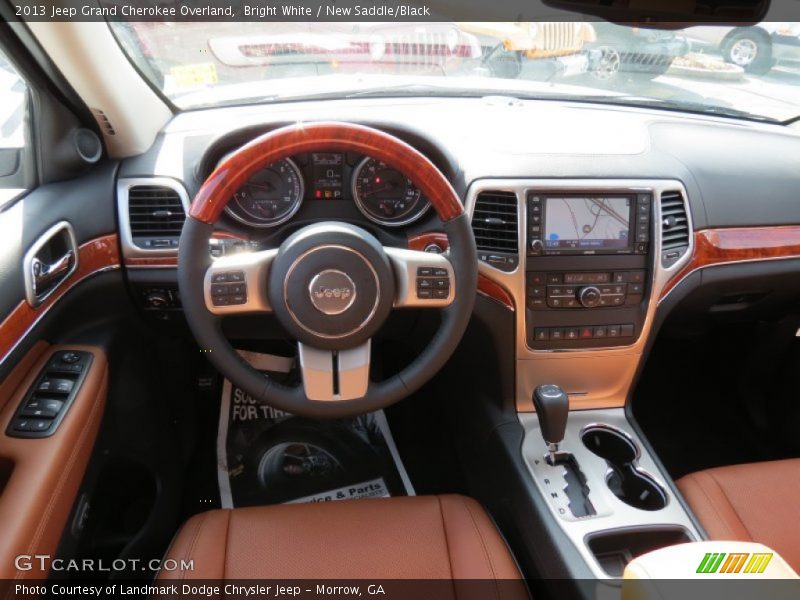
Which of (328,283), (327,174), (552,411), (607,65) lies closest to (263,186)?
(327,174)

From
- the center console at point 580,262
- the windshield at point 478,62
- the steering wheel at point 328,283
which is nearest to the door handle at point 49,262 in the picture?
the steering wheel at point 328,283

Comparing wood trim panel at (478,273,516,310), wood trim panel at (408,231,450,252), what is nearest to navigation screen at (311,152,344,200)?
wood trim panel at (408,231,450,252)

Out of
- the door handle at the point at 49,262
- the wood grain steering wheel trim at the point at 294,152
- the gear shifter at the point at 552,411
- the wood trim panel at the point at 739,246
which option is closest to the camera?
the wood grain steering wheel trim at the point at 294,152

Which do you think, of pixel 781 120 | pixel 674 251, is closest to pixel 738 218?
pixel 674 251

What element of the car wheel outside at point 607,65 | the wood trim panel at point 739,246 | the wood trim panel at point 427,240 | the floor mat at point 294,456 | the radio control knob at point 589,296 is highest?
the car wheel outside at point 607,65

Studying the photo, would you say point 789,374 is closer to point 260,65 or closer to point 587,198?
point 587,198

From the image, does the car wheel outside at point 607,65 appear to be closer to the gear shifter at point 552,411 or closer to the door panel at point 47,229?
the gear shifter at point 552,411

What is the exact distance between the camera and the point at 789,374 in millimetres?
2275

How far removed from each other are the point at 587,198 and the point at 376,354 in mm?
905

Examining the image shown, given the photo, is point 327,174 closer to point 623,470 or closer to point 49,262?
point 49,262

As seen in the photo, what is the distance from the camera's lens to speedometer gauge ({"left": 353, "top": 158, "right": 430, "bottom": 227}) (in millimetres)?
1617

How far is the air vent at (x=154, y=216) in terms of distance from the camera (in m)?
1.65

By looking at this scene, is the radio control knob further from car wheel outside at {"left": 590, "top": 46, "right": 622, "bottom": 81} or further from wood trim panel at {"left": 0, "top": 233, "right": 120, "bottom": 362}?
wood trim panel at {"left": 0, "top": 233, "right": 120, "bottom": 362}

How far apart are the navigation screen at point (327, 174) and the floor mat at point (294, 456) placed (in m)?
0.62
